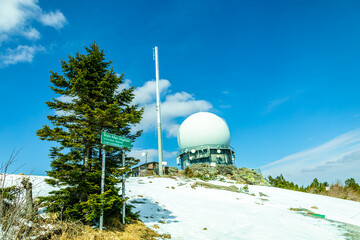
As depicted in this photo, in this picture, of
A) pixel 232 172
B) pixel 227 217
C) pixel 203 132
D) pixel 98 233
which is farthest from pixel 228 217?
pixel 203 132

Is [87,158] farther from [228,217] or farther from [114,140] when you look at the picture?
[228,217]

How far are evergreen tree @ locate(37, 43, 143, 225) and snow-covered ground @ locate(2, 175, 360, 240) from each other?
2.15 metres

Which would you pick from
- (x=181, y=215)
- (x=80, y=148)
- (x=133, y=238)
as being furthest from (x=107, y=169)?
(x=181, y=215)

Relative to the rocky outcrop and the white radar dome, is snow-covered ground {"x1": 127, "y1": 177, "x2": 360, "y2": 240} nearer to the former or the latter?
the rocky outcrop

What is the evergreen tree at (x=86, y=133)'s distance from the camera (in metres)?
9.03

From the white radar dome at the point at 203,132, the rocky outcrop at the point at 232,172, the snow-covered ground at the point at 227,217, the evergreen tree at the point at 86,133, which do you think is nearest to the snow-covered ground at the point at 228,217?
the snow-covered ground at the point at 227,217

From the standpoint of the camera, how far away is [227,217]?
1405cm

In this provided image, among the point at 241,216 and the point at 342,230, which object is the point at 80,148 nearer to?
the point at 241,216

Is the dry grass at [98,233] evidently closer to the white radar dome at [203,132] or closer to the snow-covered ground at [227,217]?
the snow-covered ground at [227,217]

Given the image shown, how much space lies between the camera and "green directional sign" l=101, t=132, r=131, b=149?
371 inches

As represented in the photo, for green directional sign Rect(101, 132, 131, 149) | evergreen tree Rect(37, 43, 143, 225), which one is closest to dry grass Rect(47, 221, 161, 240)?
evergreen tree Rect(37, 43, 143, 225)

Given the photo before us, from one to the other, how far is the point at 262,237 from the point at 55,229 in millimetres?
9250

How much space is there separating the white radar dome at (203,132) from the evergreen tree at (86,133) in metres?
33.6

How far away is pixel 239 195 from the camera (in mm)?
21922
